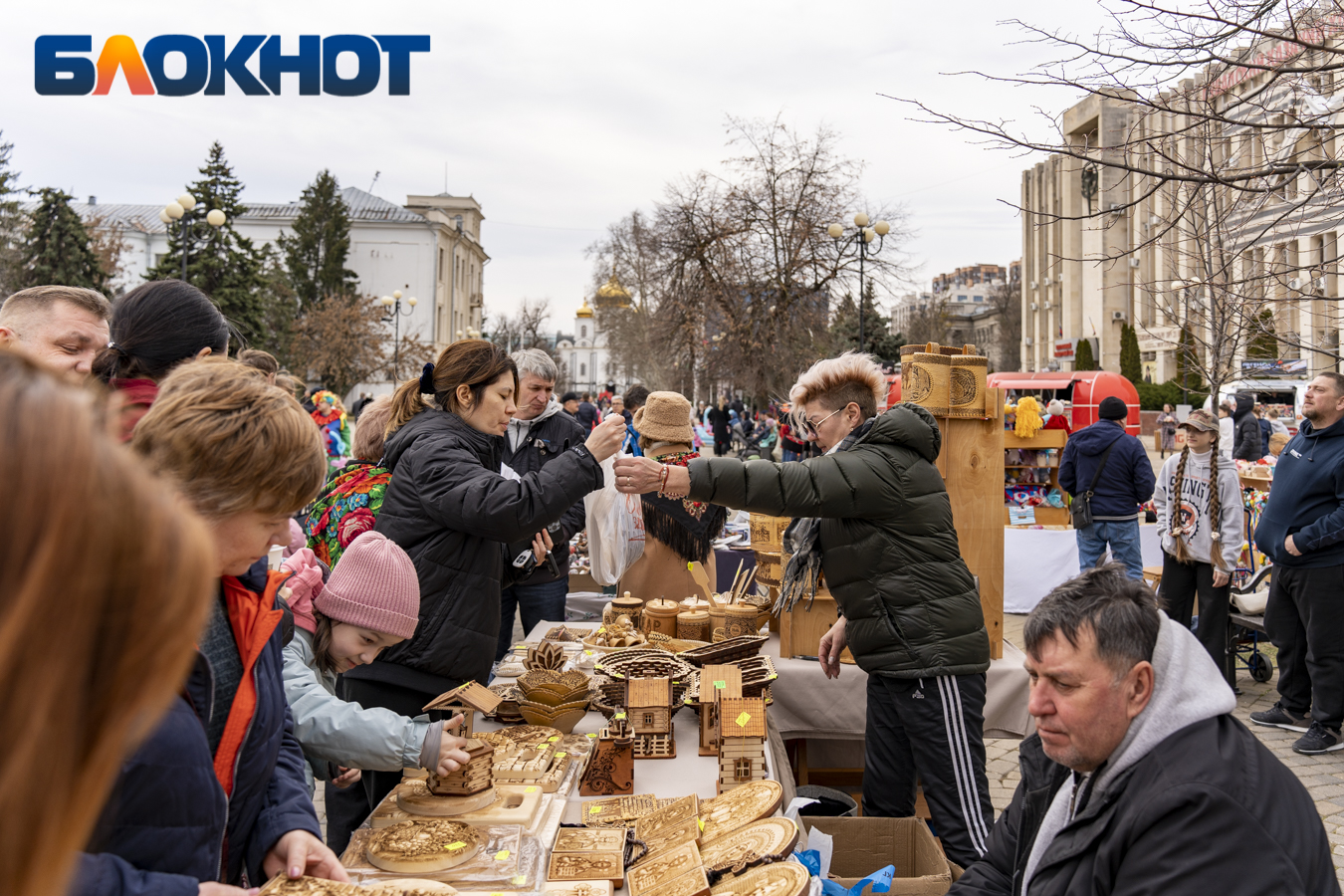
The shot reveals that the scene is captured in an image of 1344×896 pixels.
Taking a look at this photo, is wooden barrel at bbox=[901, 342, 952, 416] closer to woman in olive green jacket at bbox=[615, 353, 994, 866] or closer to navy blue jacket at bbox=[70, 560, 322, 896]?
woman in olive green jacket at bbox=[615, 353, 994, 866]

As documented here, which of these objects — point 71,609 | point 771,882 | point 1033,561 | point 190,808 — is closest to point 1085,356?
point 1033,561

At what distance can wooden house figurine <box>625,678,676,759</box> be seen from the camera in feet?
9.79

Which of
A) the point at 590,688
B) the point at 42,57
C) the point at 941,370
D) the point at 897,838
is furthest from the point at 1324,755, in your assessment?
the point at 42,57

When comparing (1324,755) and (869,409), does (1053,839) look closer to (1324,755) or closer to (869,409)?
(869,409)

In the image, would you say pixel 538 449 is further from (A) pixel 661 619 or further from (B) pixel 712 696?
(B) pixel 712 696

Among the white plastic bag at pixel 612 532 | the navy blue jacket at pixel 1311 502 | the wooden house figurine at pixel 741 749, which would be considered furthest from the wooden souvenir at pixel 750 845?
the navy blue jacket at pixel 1311 502

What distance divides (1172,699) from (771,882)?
3.11 feet

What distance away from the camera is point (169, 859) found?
1216 millimetres

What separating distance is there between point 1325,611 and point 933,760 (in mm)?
3608

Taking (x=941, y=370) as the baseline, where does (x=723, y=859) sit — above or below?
below

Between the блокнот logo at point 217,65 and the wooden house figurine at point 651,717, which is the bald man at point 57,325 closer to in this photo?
the wooden house figurine at point 651,717

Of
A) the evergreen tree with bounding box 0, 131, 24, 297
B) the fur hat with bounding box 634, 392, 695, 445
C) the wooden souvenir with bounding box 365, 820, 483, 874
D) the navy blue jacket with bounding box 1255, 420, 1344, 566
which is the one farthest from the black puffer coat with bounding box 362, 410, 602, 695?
the evergreen tree with bounding box 0, 131, 24, 297

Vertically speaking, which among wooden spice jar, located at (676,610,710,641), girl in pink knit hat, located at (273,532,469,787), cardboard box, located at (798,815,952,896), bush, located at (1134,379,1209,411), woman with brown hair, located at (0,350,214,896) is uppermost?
bush, located at (1134,379,1209,411)

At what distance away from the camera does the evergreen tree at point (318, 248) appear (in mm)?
51906
